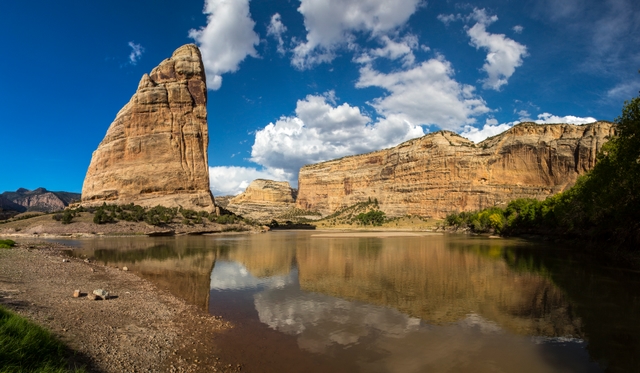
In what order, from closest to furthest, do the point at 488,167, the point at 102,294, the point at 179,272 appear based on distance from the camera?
the point at 102,294
the point at 179,272
the point at 488,167

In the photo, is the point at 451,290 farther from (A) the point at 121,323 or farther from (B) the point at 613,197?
(B) the point at 613,197

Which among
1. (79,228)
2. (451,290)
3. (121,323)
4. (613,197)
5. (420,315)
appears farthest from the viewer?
(79,228)

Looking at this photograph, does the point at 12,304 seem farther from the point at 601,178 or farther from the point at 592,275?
the point at 601,178

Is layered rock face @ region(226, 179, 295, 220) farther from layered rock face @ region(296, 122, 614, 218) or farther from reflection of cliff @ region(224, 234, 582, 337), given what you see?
reflection of cliff @ region(224, 234, 582, 337)

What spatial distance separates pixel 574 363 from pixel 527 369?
127cm

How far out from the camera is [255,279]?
696 inches

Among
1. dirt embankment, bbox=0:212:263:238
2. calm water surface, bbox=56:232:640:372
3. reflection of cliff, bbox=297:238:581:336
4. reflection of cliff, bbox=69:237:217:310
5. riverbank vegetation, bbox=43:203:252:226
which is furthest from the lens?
riverbank vegetation, bbox=43:203:252:226

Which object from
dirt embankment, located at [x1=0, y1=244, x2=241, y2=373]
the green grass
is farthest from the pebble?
the green grass

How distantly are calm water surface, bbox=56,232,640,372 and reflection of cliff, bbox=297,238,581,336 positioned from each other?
4 centimetres

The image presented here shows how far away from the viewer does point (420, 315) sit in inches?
445

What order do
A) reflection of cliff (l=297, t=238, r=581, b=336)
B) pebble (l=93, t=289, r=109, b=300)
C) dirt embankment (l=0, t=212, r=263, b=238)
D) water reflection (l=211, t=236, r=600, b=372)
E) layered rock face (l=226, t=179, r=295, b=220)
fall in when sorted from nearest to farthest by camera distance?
water reflection (l=211, t=236, r=600, b=372) < pebble (l=93, t=289, r=109, b=300) < reflection of cliff (l=297, t=238, r=581, b=336) < dirt embankment (l=0, t=212, r=263, b=238) < layered rock face (l=226, t=179, r=295, b=220)

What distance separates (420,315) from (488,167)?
95.7 meters

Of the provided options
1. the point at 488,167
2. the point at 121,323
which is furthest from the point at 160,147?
the point at 488,167

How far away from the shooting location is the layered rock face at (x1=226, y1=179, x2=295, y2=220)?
5964 inches
